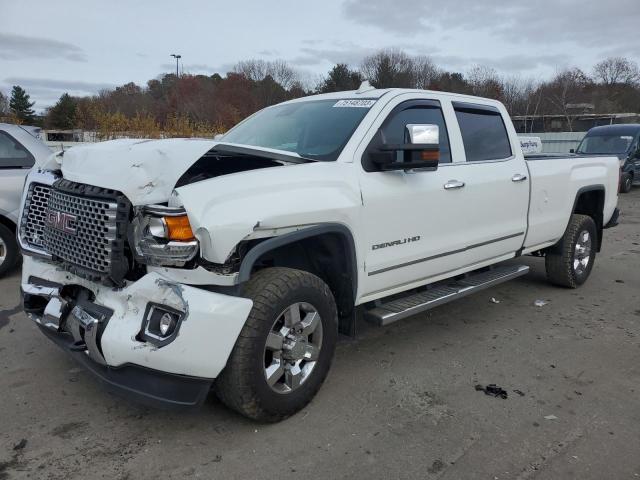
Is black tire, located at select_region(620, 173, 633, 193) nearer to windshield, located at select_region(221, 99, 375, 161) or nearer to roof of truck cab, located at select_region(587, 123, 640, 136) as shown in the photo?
roof of truck cab, located at select_region(587, 123, 640, 136)

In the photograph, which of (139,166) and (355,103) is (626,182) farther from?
(139,166)

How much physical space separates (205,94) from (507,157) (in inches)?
1973

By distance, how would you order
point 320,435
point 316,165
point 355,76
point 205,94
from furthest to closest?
1. point 355,76
2. point 205,94
3. point 316,165
4. point 320,435

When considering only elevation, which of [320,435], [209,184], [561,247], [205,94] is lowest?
[320,435]

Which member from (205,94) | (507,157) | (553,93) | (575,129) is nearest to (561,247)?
(507,157)

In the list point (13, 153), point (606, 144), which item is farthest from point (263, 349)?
point (606, 144)

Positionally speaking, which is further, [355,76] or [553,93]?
[355,76]

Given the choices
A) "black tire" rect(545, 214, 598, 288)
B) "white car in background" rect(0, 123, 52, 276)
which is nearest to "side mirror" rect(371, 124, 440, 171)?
"black tire" rect(545, 214, 598, 288)

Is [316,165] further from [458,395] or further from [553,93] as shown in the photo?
[553,93]

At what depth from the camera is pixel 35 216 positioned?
3.52 metres

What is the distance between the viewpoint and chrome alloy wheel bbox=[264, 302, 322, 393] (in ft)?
10.2

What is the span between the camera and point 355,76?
6019cm

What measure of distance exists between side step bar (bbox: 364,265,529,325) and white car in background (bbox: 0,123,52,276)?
4.69 m

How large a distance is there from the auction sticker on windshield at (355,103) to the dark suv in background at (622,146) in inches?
589
